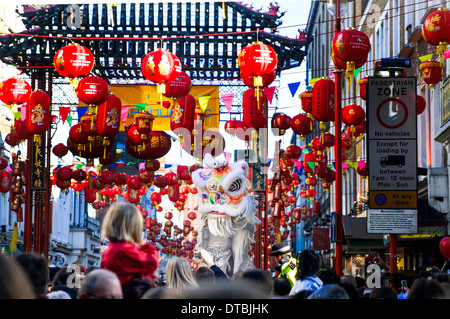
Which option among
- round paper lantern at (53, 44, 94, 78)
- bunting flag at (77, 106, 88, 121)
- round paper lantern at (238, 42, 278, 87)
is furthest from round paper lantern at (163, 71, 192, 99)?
bunting flag at (77, 106, 88, 121)

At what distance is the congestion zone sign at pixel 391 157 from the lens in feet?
37.9

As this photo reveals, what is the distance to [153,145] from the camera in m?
21.2

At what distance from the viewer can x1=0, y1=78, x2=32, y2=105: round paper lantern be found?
58.0ft

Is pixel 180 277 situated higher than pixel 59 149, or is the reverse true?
pixel 59 149

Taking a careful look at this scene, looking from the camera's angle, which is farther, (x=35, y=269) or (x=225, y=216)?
(x=225, y=216)

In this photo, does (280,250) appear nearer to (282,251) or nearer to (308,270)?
(282,251)

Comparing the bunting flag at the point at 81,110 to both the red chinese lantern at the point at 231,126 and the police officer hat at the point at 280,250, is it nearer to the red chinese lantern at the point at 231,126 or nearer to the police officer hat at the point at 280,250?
the red chinese lantern at the point at 231,126

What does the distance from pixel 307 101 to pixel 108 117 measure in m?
4.69

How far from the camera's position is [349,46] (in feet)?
44.8

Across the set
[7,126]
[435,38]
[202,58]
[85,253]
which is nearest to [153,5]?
[202,58]

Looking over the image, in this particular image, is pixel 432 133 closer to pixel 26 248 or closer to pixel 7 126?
pixel 26 248

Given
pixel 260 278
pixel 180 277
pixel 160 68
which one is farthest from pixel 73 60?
pixel 260 278

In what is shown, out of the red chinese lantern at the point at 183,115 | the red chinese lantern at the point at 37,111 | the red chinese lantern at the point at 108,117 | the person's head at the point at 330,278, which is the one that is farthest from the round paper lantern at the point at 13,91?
the person's head at the point at 330,278

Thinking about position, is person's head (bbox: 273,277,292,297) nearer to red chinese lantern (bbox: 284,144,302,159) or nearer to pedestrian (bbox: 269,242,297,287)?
pedestrian (bbox: 269,242,297,287)
